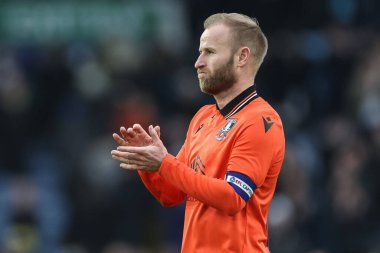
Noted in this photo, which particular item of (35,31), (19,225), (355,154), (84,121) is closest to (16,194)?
(19,225)

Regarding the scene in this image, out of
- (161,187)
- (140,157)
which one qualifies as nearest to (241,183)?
(140,157)

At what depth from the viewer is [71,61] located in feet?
41.0

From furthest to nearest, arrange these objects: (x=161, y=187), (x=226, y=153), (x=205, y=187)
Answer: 1. (x=161, y=187)
2. (x=226, y=153)
3. (x=205, y=187)

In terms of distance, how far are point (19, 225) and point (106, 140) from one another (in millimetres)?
1366

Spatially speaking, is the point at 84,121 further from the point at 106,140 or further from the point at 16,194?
the point at 16,194

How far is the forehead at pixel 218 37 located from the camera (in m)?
5.18

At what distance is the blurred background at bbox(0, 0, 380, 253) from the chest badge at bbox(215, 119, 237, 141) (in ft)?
15.9

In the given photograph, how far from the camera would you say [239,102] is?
5207mm

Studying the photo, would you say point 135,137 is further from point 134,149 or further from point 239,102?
point 239,102

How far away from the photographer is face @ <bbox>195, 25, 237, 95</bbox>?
5152 mm

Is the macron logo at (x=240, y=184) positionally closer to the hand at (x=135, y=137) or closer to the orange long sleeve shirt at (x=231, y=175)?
the orange long sleeve shirt at (x=231, y=175)

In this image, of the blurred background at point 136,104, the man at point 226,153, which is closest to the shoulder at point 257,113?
the man at point 226,153

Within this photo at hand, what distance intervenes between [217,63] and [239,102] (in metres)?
0.24

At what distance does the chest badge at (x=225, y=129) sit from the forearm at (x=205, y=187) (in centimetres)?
27
